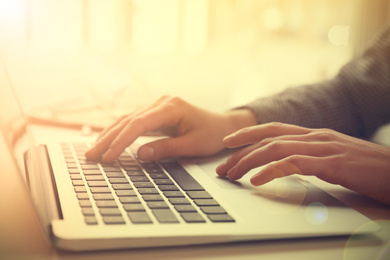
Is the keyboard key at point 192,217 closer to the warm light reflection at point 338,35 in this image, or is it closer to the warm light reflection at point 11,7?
the warm light reflection at point 11,7

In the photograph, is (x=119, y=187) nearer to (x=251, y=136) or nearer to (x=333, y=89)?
(x=251, y=136)

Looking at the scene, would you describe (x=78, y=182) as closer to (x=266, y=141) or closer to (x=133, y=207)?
(x=133, y=207)

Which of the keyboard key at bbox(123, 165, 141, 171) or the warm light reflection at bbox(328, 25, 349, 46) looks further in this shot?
the warm light reflection at bbox(328, 25, 349, 46)

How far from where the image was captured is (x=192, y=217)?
1.49 ft

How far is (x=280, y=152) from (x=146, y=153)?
0.70ft

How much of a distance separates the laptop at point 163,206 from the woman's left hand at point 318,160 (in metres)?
0.03


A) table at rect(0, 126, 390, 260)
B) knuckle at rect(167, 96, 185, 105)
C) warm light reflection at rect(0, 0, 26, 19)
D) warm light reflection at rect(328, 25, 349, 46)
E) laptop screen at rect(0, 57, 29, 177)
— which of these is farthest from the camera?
warm light reflection at rect(328, 25, 349, 46)

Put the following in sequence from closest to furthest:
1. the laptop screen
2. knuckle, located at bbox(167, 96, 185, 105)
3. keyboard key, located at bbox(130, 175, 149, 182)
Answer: keyboard key, located at bbox(130, 175, 149, 182) < the laptop screen < knuckle, located at bbox(167, 96, 185, 105)

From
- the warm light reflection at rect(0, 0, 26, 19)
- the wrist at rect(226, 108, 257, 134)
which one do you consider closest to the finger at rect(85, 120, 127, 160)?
the wrist at rect(226, 108, 257, 134)

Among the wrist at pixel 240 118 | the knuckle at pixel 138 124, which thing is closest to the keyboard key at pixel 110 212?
the knuckle at pixel 138 124

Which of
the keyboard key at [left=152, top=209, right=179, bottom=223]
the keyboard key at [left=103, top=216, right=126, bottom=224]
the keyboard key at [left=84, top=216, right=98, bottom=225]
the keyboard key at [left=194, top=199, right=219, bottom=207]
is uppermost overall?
the keyboard key at [left=84, top=216, right=98, bottom=225]

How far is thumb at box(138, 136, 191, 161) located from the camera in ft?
2.37

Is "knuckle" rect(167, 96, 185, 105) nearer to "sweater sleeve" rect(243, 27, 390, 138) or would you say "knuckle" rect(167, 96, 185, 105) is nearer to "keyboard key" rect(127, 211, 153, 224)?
"sweater sleeve" rect(243, 27, 390, 138)

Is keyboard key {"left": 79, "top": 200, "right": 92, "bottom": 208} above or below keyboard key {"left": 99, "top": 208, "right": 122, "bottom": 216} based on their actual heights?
below
